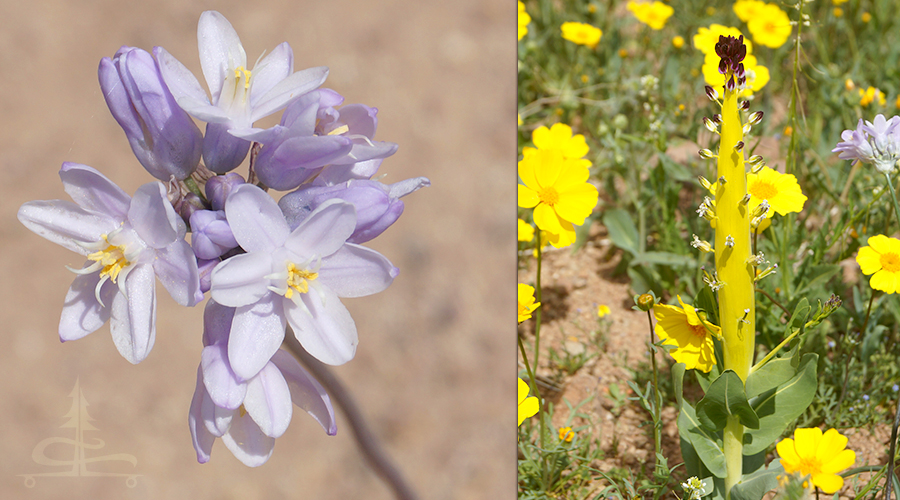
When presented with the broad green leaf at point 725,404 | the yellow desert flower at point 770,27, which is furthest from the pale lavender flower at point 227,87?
the yellow desert flower at point 770,27

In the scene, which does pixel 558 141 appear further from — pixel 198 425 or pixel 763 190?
pixel 198 425

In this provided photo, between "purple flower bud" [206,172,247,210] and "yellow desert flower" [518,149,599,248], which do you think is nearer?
"purple flower bud" [206,172,247,210]

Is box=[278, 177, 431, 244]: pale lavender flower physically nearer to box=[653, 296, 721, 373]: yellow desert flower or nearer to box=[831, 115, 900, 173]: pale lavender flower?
box=[653, 296, 721, 373]: yellow desert flower

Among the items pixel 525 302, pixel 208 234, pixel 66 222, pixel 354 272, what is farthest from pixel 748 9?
pixel 66 222

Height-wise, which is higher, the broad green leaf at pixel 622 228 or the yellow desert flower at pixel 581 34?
the yellow desert flower at pixel 581 34

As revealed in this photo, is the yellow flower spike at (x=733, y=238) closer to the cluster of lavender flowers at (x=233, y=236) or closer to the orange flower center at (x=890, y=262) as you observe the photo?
the orange flower center at (x=890, y=262)

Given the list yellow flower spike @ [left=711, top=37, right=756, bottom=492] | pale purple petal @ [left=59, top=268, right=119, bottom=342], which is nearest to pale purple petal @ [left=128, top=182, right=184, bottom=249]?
pale purple petal @ [left=59, top=268, right=119, bottom=342]
